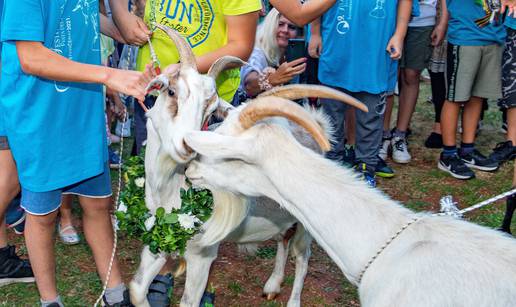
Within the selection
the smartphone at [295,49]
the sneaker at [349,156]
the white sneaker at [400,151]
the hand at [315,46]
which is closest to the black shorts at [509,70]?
the white sneaker at [400,151]

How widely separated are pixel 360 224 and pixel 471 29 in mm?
3788

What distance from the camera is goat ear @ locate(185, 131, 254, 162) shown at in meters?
2.60

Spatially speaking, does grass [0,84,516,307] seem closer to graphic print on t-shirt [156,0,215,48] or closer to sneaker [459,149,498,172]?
sneaker [459,149,498,172]

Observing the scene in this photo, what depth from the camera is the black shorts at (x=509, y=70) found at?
221 inches

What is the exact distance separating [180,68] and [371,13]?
2528mm

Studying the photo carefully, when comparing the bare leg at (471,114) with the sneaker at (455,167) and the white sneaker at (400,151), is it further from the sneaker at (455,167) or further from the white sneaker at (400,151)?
the white sneaker at (400,151)

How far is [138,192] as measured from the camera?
339 cm

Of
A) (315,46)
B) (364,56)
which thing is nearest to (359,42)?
(364,56)

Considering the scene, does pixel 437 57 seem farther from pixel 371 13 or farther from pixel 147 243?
pixel 147 243

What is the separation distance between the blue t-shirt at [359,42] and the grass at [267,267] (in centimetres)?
114

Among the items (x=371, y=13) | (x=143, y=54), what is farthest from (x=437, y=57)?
(x=143, y=54)

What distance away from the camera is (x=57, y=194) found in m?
3.37

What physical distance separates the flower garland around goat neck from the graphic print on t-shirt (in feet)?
2.80

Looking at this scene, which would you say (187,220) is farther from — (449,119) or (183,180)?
(449,119)
